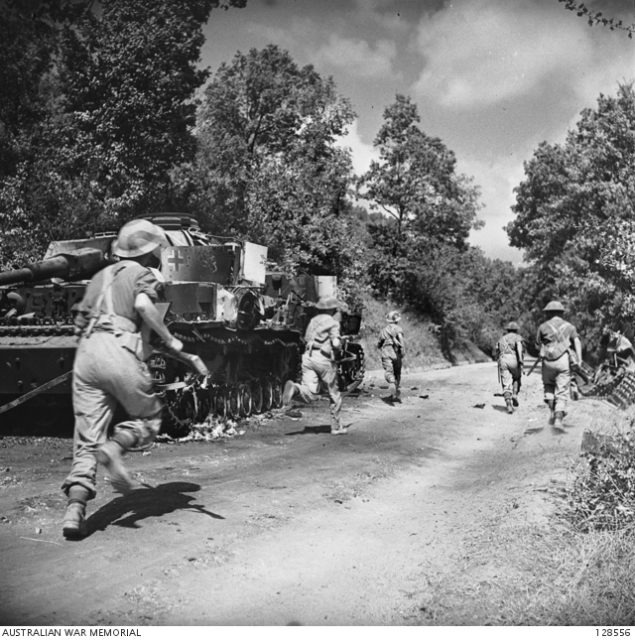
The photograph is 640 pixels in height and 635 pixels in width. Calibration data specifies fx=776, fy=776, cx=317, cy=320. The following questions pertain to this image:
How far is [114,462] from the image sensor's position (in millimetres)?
4172

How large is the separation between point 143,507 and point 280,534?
97cm

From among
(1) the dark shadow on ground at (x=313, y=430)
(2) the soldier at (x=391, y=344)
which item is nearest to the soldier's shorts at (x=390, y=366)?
A: (2) the soldier at (x=391, y=344)

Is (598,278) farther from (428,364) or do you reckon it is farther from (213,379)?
(428,364)

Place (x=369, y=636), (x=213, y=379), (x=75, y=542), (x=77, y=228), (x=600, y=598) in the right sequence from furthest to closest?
(x=77, y=228), (x=213, y=379), (x=75, y=542), (x=600, y=598), (x=369, y=636)

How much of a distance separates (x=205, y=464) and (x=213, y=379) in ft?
9.88

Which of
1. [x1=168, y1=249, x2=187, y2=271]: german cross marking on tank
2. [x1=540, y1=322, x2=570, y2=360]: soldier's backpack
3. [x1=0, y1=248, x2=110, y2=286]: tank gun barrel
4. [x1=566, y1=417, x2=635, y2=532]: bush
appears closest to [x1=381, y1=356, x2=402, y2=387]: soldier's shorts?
[x1=540, y1=322, x2=570, y2=360]: soldier's backpack

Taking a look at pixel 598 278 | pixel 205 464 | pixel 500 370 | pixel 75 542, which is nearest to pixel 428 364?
pixel 598 278

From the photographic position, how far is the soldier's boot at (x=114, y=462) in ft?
13.7

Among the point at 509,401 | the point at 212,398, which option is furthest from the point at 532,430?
the point at 212,398

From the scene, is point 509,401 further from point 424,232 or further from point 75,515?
point 75,515

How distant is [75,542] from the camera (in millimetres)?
4215

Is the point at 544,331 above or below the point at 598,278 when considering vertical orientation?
below

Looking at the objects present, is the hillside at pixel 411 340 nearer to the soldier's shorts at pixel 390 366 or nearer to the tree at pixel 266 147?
the soldier's shorts at pixel 390 366

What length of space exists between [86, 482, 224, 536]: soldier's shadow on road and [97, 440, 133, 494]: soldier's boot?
1.37 ft
